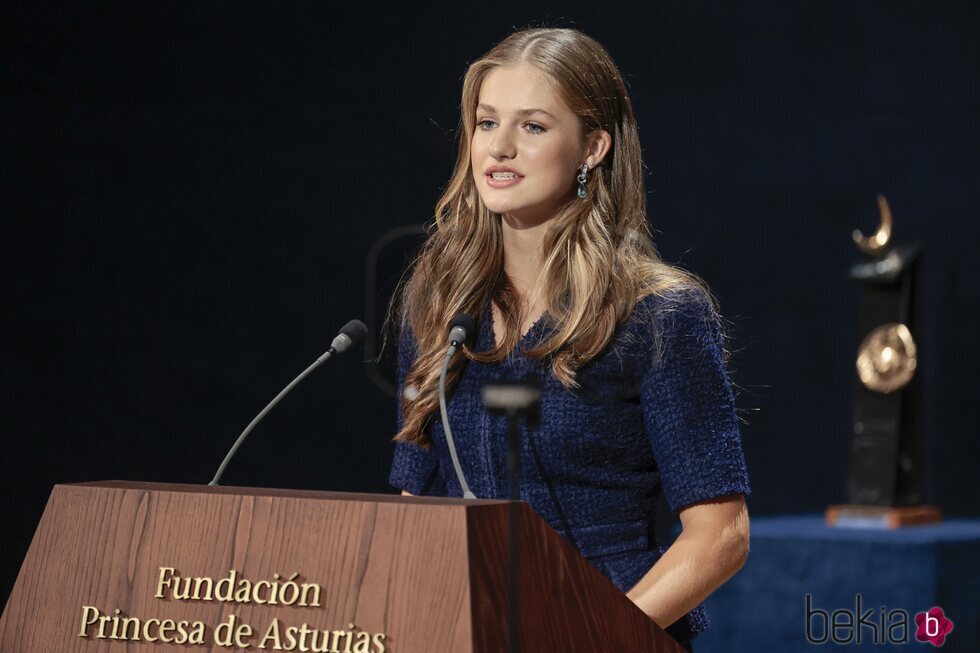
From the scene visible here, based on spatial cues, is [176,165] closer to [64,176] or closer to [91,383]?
[64,176]

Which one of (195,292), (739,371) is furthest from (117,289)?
(739,371)

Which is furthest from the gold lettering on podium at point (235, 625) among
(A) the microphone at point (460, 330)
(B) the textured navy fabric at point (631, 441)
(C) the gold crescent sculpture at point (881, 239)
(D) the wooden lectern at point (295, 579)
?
(C) the gold crescent sculpture at point (881, 239)

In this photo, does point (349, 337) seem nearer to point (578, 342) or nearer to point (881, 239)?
point (578, 342)

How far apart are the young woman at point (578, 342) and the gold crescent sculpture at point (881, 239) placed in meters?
2.79

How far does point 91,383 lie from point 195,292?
0.41 m

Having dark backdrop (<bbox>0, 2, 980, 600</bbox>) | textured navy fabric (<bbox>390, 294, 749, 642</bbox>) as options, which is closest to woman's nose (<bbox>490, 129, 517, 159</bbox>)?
textured navy fabric (<bbox>390, 294, 749, 642</bbox>)

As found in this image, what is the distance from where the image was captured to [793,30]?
508 centimetres

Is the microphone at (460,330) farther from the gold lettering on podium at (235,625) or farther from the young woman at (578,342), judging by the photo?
the gold lettering on podium at (235,625)

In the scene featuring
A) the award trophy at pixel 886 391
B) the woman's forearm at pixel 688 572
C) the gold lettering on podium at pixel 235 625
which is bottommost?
the gold lettering on podium at pixel 235 625

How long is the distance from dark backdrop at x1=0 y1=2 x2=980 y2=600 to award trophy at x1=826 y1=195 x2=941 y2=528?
0.35 metres

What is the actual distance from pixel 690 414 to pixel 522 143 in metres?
0.46

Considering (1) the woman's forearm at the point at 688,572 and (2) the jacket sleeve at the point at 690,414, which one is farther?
(2) the jacket sleeve at the point at 690,414

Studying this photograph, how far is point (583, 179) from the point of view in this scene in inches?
82.3

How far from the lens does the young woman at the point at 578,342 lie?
1.87m
